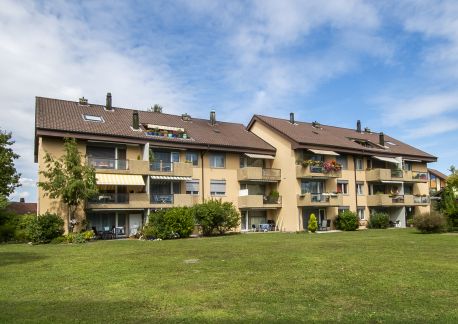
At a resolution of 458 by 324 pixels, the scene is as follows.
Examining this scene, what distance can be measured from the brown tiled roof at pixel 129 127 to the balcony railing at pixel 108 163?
184 centimetres

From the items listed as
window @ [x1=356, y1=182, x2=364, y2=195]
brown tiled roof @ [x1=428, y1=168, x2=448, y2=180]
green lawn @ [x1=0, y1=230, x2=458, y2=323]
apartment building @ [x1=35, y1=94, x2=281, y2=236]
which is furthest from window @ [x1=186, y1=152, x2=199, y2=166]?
brown tiled roof @ [x1=428, y1=168, x2=448, y2=180]

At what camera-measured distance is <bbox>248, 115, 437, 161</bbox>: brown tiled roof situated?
1625 inches

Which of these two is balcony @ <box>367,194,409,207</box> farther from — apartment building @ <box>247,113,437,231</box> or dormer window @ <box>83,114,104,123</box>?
dormer window @ <box>83,114,104,123</box>

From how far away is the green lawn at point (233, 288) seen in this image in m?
8.43

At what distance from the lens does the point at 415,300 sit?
9.45 meters

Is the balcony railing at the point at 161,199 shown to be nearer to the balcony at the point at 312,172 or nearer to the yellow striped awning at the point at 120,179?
the yellow striped awning at the point at 120,179

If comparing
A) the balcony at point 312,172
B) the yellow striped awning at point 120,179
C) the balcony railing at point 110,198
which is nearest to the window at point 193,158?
the yellow striped awning at point 120,179

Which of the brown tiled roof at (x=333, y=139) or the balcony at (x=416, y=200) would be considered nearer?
the brown tiled roof at (x=333, y=139)

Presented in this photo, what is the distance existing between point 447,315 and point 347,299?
206cm

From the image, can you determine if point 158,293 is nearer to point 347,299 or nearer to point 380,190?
point 347,299

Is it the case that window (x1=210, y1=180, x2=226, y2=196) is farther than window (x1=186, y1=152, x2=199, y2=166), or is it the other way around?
window (x1=210, y1=180, x2=226, y2=196)

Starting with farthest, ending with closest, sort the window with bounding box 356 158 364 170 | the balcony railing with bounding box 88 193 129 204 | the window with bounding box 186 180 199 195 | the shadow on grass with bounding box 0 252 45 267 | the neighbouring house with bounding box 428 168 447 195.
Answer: the neighbouring house with bounding box 428 168 447 195 → the window with bounding box 356 158 364 170 → the window with bounding box 186 180 199 195 → the balcony railing with bounding box 88 193 129 204 → the shadow on grass with bounding box 0 252 45 267

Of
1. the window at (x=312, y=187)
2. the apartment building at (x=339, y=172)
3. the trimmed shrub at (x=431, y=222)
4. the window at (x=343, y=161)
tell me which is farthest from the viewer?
the window at (x=343, y=161)

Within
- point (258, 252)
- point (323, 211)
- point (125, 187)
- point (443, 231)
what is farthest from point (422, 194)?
point (258, 252)
